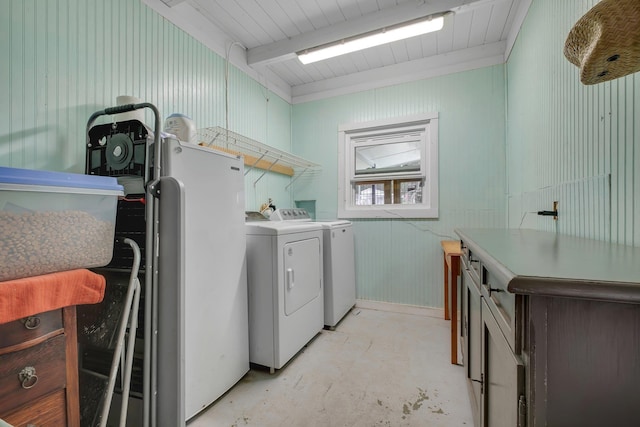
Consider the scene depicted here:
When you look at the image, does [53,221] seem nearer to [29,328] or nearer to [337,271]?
[29,328]

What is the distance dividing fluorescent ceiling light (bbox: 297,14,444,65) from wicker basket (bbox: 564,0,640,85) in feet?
5.43

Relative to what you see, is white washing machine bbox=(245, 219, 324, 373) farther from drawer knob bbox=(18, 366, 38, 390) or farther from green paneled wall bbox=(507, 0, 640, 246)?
green paneled wall bbox=(507, 0, 640, 246)

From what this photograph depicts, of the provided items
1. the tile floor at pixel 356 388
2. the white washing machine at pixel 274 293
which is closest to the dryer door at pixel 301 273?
the white washing machine at pixel 274 293

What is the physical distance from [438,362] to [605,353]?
1.71 metres

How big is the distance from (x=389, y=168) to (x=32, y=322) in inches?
119

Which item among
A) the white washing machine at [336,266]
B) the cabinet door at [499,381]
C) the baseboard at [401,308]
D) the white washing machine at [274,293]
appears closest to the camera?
the cabinet door at [499,381]

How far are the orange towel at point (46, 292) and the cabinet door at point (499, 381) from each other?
1309 millimetres

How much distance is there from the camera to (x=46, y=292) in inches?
34.4

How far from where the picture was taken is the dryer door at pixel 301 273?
6.23 feet

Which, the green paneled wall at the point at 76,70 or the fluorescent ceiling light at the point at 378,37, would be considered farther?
the fluorescent ceiling light at the point at 378,37

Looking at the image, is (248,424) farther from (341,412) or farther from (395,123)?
(395,123)

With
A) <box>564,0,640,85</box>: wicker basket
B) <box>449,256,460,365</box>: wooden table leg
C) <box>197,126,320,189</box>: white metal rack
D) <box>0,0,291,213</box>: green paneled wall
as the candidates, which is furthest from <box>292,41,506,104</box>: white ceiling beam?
<box>564,0,640,85</box>: wicker basket

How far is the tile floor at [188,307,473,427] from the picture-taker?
1453mm

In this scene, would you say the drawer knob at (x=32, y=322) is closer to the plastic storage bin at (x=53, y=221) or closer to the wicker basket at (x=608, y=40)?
the plastic storage bin at (x=53, y=221)
